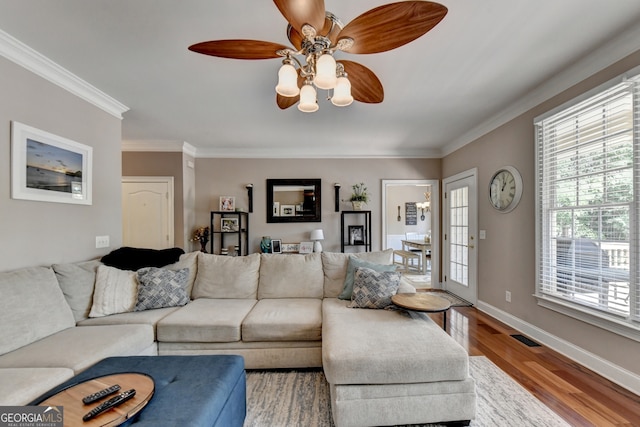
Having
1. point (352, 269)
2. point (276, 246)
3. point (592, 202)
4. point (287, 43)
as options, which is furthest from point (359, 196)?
point (287, 43)

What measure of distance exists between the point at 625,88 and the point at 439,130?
203 cm

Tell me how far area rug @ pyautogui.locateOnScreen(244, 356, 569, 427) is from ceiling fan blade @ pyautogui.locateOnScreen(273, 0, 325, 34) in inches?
85.8

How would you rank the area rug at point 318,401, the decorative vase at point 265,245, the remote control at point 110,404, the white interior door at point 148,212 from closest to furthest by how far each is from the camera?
the remote control at point 110,404 → the area rug at point 318,401 → the white interior door at point 148,212 → the decorative vase at point 265,245

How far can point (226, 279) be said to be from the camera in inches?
113

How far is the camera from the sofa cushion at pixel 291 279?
9.37 feet

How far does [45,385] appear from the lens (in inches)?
53.9

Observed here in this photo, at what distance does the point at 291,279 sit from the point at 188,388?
5.29 feet

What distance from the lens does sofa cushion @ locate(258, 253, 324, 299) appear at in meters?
2.86

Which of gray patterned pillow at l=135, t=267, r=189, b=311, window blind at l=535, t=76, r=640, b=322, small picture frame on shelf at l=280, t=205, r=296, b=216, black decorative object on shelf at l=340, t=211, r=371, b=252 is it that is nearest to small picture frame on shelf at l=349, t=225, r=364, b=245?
black decorative object on shelf at l=340, t=211, r=371, b=252

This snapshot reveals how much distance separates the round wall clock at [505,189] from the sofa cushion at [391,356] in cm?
201

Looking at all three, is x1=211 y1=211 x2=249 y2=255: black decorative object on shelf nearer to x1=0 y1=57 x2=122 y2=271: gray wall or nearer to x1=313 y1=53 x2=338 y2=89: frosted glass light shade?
x1=0 y1=57 x2=122 y2=271: gray wall

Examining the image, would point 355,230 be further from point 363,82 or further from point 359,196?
point 363,82

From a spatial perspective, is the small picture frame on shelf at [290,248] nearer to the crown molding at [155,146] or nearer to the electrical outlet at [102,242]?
the crown molding at [155,146]

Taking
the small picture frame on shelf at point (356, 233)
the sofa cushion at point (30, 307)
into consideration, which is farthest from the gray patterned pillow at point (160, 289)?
the small picture frame on shelf at point (356, 233)
